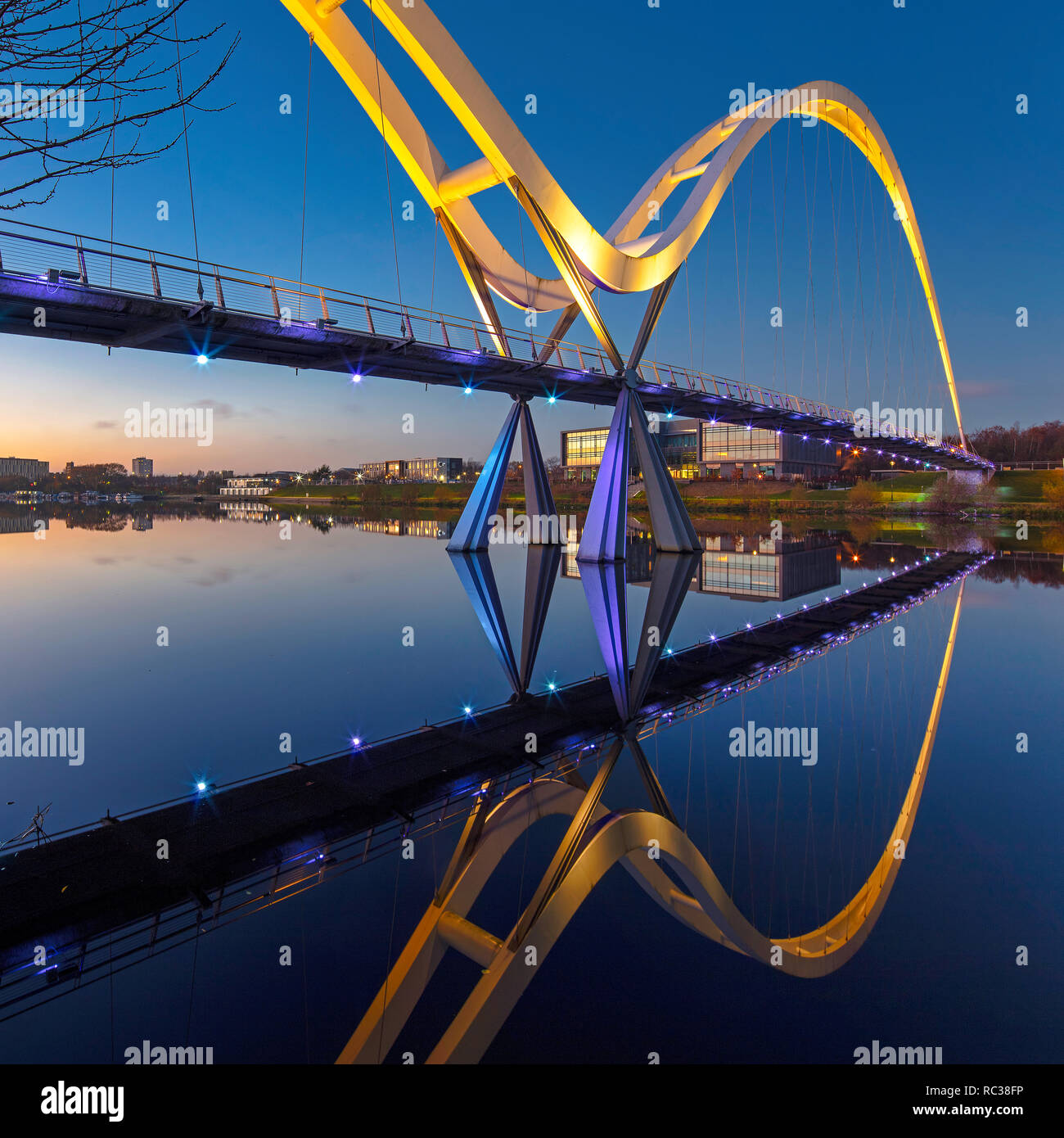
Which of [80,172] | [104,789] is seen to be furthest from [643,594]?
[80,172]

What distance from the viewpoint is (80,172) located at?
12.5ft

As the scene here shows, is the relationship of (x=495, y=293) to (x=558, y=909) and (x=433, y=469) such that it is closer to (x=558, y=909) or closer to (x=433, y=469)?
(x=558, y=909)

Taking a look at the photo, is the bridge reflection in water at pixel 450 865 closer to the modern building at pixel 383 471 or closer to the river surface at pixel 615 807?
the river surface at pixel 615 807

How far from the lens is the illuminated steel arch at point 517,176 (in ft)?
55.2

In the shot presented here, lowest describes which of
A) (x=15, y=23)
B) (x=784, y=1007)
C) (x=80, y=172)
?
(x=784, y=1007)

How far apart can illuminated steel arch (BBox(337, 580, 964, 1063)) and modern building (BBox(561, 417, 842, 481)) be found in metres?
82.8

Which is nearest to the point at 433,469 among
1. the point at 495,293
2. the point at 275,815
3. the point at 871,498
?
the point at 871,498

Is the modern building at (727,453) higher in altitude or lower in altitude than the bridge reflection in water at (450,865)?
higher

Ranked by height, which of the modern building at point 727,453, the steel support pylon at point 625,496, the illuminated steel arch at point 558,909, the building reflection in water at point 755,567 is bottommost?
the illuminated steel arch at point 558,909

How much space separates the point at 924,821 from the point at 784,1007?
250cm

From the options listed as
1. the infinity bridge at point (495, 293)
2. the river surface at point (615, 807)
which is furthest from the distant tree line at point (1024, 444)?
the river surface at point (615, 807)

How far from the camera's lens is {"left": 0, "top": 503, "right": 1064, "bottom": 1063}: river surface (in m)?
2.99

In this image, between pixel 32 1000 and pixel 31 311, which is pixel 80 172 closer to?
pixel 32 1000

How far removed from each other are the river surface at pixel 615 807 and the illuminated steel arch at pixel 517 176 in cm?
1222
